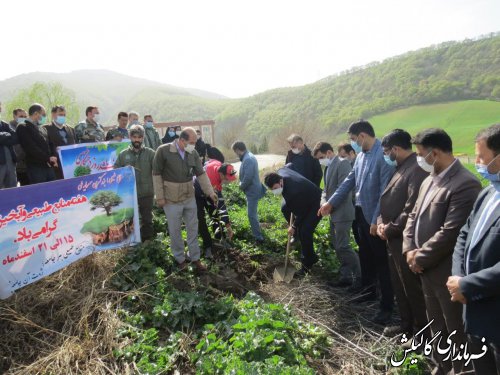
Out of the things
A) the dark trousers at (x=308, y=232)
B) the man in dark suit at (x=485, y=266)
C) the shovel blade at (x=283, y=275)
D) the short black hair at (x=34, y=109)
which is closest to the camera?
the man in dark suit at (x=485, y=266)

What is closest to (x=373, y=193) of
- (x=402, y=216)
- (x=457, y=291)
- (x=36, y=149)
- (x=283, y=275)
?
(x=402, y=216)

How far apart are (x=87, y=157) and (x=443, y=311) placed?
6421 millimetres

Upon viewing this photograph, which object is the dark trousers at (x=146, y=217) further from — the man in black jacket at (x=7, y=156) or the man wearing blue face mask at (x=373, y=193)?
the man wearing blue face mask at (x=373, y=193)

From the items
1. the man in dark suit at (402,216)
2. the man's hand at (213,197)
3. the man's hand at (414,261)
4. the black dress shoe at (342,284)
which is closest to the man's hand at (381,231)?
the man in dark suit at (402,216)

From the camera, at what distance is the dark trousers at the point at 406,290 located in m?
3.49

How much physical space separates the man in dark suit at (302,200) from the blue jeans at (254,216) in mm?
1375

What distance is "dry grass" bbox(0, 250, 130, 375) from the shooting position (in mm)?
3189

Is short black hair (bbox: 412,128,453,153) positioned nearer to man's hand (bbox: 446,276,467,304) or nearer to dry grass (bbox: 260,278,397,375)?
man's hand (bbox: 446,276,467,304)

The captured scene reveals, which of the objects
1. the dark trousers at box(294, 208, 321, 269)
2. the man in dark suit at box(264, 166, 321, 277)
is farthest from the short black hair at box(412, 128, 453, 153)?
the dark trousers at box(294, 208, 321, 269)

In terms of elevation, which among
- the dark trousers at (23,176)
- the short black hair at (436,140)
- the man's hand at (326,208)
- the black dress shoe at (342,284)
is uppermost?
the short black hair at (436,140)

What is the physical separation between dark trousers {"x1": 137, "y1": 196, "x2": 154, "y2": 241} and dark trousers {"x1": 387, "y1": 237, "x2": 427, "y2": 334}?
4.07 m

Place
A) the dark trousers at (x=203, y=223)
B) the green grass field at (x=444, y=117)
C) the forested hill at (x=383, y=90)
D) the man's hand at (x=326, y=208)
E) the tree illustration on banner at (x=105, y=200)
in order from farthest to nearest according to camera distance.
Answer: the forested hill at (x=383, y=90), the green grass field at (x=444, y=117), the dark trousers at (x=203, y=223), the man's hand at (x=326, y=208), the tree illustration on banner at (x=105, y=200)

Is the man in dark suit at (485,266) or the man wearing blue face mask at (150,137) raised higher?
the man wearing blue face mask at (150,137)

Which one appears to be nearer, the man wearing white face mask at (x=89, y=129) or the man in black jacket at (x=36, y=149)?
the man in black jacket at (x=36, y=149)
